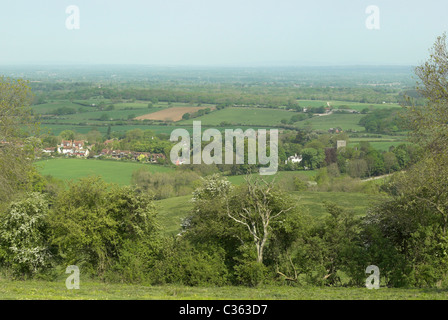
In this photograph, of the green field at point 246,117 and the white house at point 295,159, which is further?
the green field at point 246,117

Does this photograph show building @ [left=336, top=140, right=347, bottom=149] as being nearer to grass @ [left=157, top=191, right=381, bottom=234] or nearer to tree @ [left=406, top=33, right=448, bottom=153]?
grass @ [left=157, top=191, right=381, bottom=234]

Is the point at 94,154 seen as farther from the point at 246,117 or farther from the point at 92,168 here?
the point at 246,117

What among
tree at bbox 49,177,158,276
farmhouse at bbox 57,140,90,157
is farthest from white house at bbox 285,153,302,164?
tree at bbox 49,177,158,276

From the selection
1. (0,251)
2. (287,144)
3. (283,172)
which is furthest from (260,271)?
(287,144)

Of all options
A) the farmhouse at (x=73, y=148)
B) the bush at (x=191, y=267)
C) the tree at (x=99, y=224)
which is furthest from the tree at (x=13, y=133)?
the farmhouse at (x=73, y=148)

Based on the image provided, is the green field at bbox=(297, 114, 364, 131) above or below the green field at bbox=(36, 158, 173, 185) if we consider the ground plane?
above

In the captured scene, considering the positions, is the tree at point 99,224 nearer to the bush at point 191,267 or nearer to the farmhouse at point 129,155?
the bush at point 191,267
